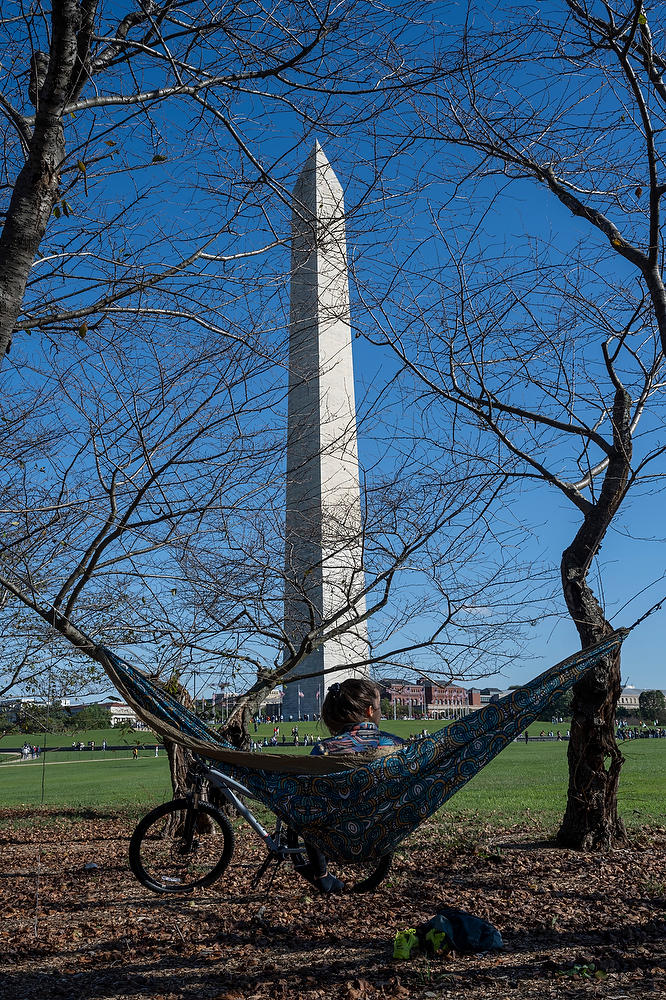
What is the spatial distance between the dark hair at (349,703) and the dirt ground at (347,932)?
86 cm

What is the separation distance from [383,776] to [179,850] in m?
2.83

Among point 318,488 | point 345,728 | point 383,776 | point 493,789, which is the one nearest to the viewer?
point 383,776

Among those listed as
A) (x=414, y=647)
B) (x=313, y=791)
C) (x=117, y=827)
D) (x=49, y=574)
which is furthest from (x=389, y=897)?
(x=117, y=827)

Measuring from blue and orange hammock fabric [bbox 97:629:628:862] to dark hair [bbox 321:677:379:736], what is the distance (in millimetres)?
212

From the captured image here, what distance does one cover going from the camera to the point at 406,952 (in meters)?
3.07

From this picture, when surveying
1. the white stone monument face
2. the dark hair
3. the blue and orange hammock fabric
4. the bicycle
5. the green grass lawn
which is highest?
the white stone monument face

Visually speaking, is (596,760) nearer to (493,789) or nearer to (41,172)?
(41,172)

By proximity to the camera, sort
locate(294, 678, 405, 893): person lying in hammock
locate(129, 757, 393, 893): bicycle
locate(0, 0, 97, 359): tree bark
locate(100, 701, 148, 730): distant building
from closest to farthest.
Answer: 1. locate(0, 0, 97, 359): tree bark
2. locate(294, 678, 405, 893): person lying in hammock
3. locate(129, 757, 393, 893): bicycle
4. locate(100, 701, 148, 730): distant building

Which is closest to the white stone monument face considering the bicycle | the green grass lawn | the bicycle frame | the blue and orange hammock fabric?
the bicycle

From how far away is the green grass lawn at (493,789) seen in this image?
830 cm

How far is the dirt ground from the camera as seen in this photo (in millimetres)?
2893

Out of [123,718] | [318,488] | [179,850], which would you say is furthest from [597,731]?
[123,718]

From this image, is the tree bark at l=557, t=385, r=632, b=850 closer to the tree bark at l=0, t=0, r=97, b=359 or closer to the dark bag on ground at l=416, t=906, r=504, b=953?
the dark bag on ground at l=416, t=906, r=504, b=953

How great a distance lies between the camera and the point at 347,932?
3.55 metres
